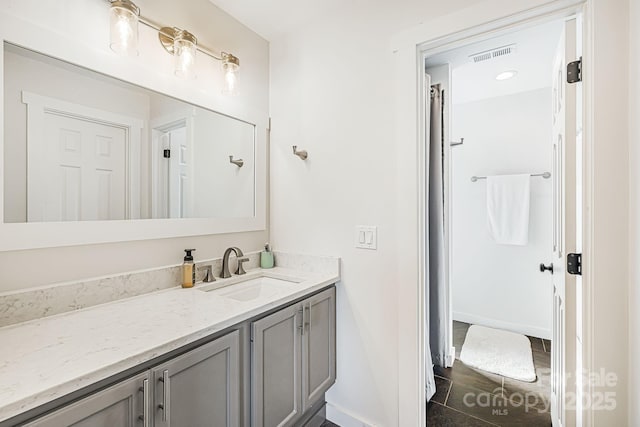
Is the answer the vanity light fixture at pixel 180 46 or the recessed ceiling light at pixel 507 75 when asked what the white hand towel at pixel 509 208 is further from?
the vanity light fixture at pixel 180 46

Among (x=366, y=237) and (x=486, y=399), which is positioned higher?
(x=366, y=237)

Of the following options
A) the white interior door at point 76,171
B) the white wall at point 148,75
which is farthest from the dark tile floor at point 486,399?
the white interior door at point 76,171

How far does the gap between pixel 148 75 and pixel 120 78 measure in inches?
5.1

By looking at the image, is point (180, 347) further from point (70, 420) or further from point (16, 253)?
point (16, 253)

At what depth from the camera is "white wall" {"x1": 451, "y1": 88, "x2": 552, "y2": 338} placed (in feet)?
9.49

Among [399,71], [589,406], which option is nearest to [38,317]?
[399,71]

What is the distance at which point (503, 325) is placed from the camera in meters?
3.06

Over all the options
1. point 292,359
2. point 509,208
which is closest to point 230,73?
point 292,359

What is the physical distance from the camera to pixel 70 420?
75cm

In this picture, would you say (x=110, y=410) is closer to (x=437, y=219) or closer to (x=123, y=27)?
(x=123, y=27)

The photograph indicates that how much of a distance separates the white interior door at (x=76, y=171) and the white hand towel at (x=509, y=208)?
308cm

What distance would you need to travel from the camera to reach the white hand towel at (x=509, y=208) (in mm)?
2896

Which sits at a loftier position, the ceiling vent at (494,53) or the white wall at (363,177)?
the ceiling vent at (494,53)

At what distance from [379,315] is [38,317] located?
147 centimetres
